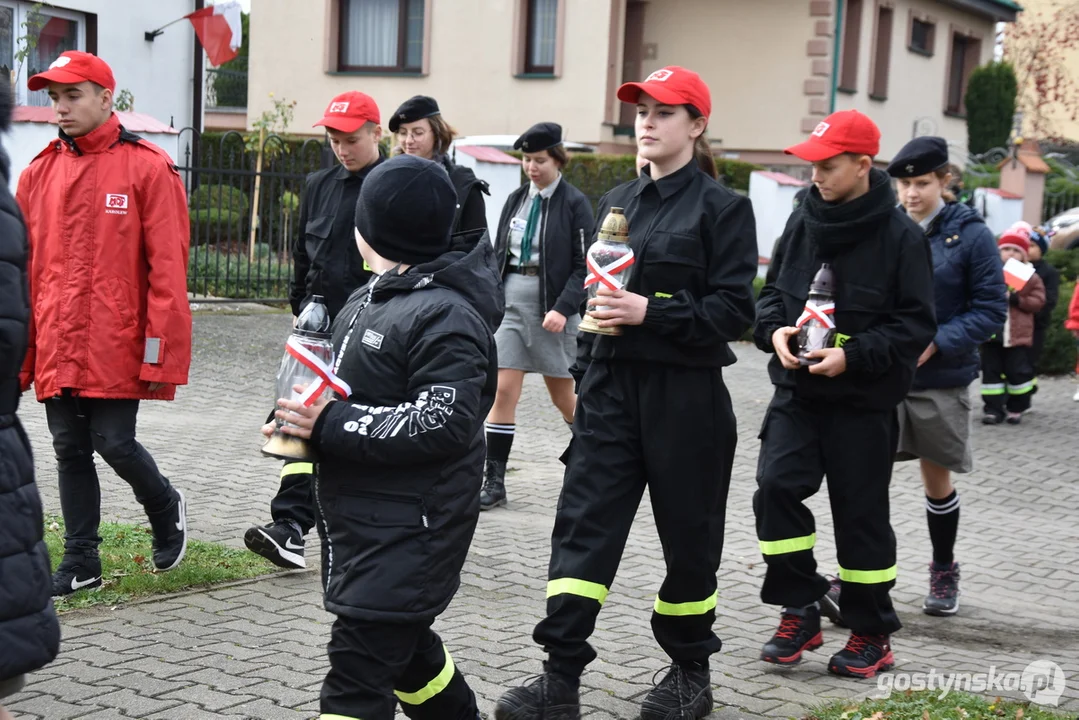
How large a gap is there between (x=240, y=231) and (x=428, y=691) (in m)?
12.5

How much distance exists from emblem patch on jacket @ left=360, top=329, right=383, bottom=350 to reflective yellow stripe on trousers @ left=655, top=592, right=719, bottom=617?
1.70 m

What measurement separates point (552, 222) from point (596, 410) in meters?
3.35

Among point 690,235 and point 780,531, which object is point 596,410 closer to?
point 690,235

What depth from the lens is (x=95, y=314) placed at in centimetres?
556

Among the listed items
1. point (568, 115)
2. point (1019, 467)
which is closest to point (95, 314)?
point (1019, 467)

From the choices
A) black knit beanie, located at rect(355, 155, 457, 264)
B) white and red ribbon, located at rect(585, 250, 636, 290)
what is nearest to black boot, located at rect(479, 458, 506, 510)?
white and red ribbon, located at rect(585, 250, 636, 290)

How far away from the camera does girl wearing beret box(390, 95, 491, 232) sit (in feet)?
21.9

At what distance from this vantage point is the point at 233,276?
16.0 m

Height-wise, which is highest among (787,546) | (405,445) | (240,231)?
(405,445)

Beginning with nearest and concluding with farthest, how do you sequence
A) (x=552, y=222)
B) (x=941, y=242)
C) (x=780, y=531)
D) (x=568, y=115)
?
(x=780, y=531)
(x=941, y=242)
(x=552, y=222)
(x=568, y=115)

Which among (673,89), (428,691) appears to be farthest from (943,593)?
(428,691)

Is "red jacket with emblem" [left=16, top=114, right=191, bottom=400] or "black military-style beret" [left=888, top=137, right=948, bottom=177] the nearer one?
"red jacket with emblem" [left=16, top=114, right=191, bottom=400]

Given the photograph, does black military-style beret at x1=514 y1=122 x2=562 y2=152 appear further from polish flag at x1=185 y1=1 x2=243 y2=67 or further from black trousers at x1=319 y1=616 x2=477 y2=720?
polish flag at x1=185 y1=1 x2=243 y2=67

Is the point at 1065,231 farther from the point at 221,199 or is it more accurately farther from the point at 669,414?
the point at 669,414
